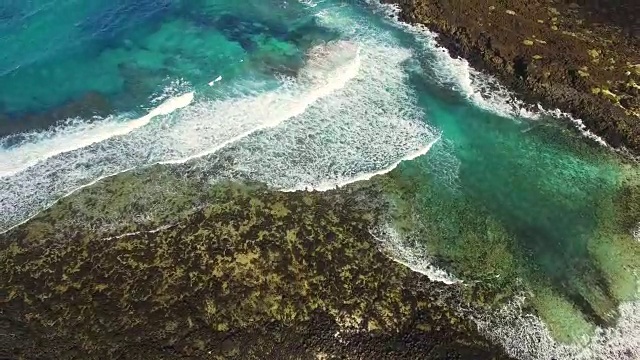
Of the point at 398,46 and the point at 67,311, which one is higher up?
the point at 398,46

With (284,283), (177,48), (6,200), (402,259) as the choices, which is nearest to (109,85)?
(177,48)

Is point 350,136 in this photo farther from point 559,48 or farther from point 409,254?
point 559,48

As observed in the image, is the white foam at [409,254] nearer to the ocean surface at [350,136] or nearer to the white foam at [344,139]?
the ocean surface at [350,136]

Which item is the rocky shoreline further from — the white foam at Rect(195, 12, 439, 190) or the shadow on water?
the white foam at Rect(195, 12, 439, 190)

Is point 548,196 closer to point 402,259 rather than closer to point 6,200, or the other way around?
point 402,259

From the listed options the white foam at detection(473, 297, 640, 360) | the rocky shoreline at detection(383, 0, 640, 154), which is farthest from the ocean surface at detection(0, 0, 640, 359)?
the rocky shoreline at detection(383, 0, 640, 154)

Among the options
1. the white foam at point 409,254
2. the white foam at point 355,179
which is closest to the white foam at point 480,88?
the white foam at point 355,179

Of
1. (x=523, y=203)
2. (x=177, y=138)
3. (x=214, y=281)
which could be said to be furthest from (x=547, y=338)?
(x=177, y=138)

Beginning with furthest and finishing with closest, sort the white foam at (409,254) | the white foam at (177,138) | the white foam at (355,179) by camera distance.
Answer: the white foam at (355,179)
the white foam at (177,138)
the white foam at (409,254)
